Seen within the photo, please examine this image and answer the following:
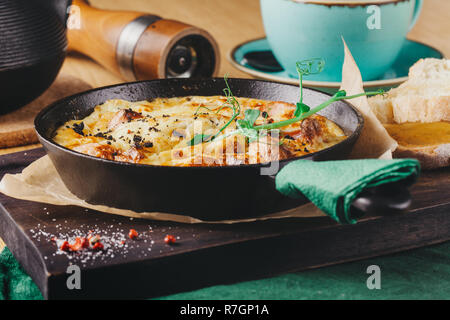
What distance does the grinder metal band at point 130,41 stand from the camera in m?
2.78

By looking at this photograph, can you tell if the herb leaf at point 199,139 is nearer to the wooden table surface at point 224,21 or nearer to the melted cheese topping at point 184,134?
the melted cheese topping at point 184,134

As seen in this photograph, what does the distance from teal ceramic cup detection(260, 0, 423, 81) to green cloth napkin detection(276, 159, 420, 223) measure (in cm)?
125

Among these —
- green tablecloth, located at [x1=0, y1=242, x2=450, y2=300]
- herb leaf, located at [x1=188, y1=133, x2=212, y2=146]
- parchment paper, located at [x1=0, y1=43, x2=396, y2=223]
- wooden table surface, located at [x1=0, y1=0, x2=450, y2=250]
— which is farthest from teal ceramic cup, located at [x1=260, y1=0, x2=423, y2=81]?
green tablecloth, located at [x1=0, y1=242, x2=450, y2=300]

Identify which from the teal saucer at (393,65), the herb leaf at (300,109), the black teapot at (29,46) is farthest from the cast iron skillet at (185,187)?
the teal saucer at (393,65)

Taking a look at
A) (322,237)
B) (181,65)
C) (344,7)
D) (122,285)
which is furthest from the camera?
(181,65)

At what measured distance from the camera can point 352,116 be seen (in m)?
1.80

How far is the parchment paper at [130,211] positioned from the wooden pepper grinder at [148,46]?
0.92 metres

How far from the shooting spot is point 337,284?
4.77 ft

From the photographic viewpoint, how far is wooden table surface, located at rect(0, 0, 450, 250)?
324 centimetres

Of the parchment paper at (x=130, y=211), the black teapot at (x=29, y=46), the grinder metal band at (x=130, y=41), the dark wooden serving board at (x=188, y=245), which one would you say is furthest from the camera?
the grinder metal band at (x=130, y=41)

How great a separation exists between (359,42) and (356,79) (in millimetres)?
667

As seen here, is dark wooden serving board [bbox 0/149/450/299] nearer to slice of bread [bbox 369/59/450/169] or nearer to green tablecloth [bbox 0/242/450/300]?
green tablecloth [bbox 0/242/450/300]

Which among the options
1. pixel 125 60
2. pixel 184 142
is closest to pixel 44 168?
pixel 184 142

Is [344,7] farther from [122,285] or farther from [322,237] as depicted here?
[122,285]
